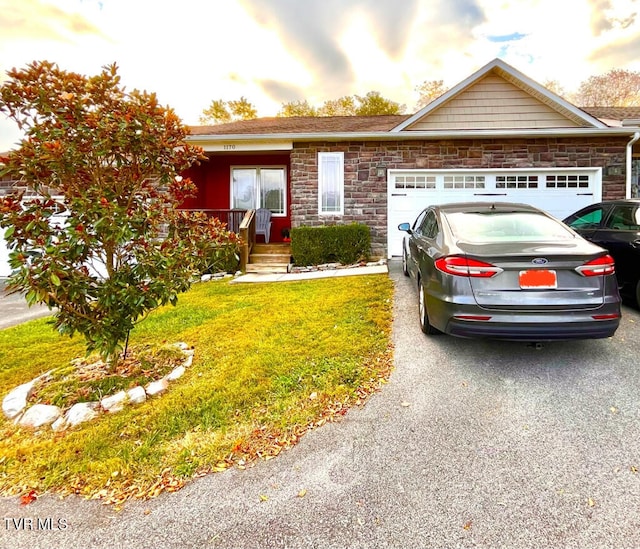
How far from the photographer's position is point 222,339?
4.32 m

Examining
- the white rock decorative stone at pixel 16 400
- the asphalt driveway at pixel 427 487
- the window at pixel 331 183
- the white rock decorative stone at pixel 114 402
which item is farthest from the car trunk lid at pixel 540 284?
the window at pixel 331 183

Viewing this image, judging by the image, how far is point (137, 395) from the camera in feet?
10.1

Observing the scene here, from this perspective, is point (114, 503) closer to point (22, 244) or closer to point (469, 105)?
point (22, 244)

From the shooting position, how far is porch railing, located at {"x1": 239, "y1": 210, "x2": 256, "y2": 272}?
896 centimetres

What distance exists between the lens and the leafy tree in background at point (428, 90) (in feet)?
86.9

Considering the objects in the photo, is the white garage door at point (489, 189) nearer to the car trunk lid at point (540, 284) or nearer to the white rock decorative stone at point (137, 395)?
the car trunk lid at point (540, 284)

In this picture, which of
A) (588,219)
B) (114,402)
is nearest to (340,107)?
(588,219)

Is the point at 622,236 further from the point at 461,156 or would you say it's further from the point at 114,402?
the point at 114,402

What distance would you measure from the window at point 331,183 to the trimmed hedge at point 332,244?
2.82 feet

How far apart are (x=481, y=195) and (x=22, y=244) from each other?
9.03m

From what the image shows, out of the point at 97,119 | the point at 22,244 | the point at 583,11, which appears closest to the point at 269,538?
the point at 22,244

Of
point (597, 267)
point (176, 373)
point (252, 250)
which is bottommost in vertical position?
Result: point (176, 373)

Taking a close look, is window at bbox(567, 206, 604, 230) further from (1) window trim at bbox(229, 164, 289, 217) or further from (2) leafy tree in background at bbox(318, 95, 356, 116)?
(2) leafy tree in background at bbox(318, 95, 356, 116)

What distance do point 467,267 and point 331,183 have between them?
6836 mm
